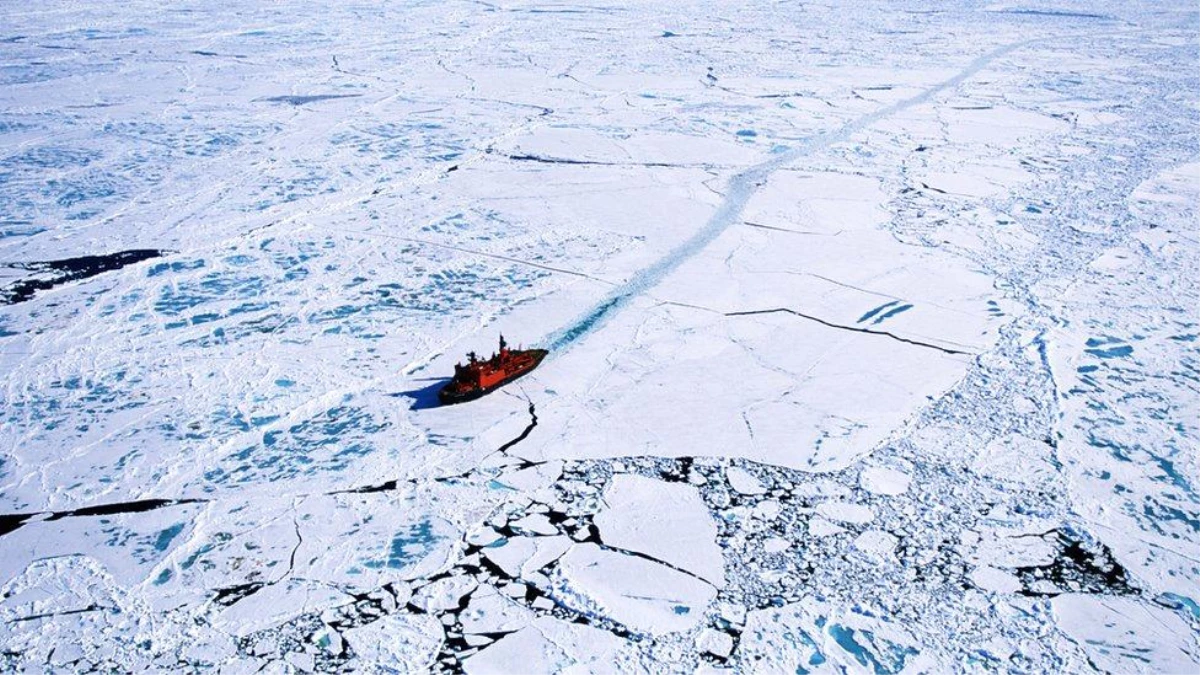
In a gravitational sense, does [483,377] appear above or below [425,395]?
above

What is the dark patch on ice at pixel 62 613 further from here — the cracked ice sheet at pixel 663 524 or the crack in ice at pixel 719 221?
the crack in ice at pixel 719 221

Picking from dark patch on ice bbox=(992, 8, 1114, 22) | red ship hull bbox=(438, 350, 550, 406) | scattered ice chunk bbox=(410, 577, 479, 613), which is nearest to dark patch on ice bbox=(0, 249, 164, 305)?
red ship hull bbox=(438, 350, 550, 406)

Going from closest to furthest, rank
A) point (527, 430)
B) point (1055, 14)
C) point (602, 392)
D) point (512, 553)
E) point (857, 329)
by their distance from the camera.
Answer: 1. point (512, 553)
2. point (527, 430)
3. point (602, 392)
4. point (857, 329)
5. point (1055, 14)

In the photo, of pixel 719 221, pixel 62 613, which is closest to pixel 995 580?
pixel 62 613

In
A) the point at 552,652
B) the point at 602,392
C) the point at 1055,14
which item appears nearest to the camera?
the point at 552,652

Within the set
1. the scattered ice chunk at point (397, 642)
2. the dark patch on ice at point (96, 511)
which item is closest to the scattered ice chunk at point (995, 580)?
the scattered ice chunk at point (397, 642)

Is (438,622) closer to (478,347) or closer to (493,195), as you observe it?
(478,347)

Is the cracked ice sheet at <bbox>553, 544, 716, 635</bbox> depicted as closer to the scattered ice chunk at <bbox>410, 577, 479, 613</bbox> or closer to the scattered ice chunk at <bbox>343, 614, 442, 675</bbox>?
the scattered ice chunk at <bbox>410, 577, 479, 613</bbox>

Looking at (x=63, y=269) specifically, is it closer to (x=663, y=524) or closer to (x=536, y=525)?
(x=536, y=525)
